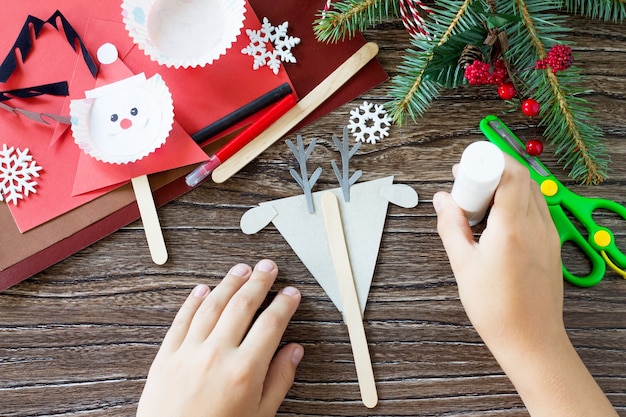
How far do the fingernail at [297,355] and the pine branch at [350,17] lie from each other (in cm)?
45

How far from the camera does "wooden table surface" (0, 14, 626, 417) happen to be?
81cm

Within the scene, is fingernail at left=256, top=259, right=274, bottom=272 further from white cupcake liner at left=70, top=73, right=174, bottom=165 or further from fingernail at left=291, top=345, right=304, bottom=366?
white cupcake liner at left=70, top=73, right=174, bottom=165

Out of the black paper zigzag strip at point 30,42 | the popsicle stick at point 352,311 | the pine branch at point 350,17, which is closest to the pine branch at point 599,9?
the pine branch at point 350,17

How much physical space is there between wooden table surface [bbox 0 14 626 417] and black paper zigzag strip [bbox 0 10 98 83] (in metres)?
0.26

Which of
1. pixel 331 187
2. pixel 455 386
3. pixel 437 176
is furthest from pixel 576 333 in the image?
pixel 331 187

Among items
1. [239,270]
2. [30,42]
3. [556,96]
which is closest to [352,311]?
[239,270]

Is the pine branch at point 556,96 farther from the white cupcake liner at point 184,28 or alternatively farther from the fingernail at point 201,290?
the fingernail at point 201,290

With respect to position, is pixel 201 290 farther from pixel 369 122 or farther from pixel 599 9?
pixel 599 9

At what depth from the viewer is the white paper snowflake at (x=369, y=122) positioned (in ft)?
2.80

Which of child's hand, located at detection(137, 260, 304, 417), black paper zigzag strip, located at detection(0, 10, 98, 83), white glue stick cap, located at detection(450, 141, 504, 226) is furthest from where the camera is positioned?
black paper zigzag strip, located at detection(0, 10, 98, 83)

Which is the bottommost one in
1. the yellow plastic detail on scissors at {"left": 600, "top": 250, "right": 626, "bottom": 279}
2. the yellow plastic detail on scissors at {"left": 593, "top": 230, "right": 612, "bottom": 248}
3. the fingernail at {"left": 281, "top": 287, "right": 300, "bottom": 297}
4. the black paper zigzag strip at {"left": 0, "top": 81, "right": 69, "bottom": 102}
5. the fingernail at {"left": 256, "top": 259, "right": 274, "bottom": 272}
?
the fingernail at {"left": 281, "top": 287, "right": 300, "bottom": 297}

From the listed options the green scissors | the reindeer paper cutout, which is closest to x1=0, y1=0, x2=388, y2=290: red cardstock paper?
the reindeer paper cutout

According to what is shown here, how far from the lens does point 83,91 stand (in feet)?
2.83

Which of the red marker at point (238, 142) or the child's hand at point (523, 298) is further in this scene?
the red marker at point (238, 142)
